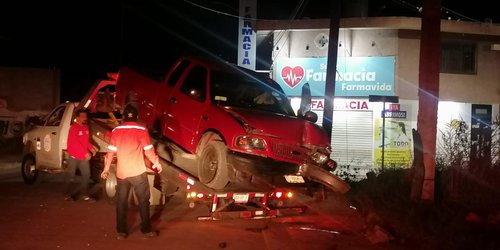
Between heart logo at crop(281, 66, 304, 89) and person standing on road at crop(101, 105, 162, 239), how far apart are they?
40.0ft

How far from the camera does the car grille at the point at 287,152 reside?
8477 millimetres

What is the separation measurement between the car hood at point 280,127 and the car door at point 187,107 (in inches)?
27.6

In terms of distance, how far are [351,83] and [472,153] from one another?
9430mm

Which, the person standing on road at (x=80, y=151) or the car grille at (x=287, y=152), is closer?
the car grille at (x=287, y=152)

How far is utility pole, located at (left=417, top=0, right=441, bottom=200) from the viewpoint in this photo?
9531 millimetres

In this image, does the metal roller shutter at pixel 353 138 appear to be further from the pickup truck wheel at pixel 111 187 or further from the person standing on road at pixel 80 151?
the person standing on road at pixel 80 151

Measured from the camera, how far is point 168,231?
8.55 meters

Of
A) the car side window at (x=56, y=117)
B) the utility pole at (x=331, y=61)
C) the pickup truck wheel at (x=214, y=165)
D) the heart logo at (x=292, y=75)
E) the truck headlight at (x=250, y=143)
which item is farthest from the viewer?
the heart logo at (x=292, y=75)

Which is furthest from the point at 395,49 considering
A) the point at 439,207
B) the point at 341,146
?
the point at 439,207

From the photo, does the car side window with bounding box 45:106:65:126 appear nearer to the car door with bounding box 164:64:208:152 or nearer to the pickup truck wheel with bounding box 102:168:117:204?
the pickup truck wheel with bounding box 102:168:117:204

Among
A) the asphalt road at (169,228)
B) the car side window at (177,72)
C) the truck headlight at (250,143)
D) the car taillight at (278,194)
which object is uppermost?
the car side window at (177,72)

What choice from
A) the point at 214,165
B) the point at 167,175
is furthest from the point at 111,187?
the point at 214,165

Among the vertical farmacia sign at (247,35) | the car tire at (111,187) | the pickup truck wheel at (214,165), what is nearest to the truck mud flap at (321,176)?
the pickup truck wheel at (214,165)

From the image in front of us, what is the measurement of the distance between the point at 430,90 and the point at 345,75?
32.1 ft
